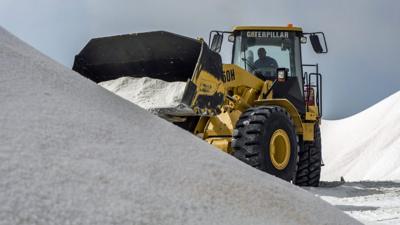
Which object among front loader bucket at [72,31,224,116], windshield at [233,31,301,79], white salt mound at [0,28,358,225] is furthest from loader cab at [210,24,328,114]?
white salt mound at [0,28,358,225]

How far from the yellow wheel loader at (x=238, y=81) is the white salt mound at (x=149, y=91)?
104mm

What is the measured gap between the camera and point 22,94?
308 cm

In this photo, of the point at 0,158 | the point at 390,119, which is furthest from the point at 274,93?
the point at 390,119

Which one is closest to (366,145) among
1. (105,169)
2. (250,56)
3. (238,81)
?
(250,56)

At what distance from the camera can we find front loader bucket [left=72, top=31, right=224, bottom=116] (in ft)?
20.5

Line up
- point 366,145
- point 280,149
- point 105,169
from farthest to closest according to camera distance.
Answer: point 366,145 → point 280,149 → point 105,169

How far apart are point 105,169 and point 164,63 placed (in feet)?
12.8

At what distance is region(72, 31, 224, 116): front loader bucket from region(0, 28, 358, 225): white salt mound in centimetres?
254

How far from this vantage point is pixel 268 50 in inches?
346

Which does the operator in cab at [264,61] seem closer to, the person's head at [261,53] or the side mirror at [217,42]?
the person's head at [261,53]

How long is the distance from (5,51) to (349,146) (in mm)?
26858

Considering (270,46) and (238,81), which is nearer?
(238,81)

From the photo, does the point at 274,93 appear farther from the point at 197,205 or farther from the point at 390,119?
the point at 390,119

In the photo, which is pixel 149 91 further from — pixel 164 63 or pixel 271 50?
pixel 271 50
